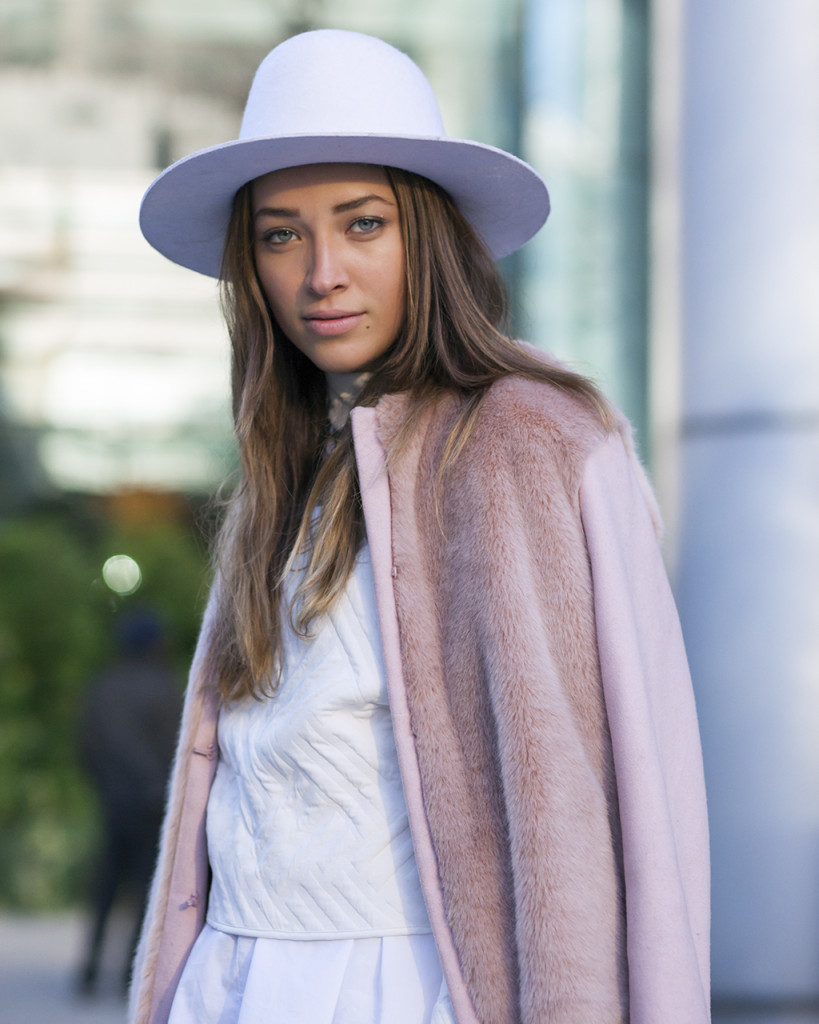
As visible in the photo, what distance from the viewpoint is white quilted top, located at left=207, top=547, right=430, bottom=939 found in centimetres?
158

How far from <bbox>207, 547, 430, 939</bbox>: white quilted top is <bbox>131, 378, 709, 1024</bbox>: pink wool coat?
10 centimetres

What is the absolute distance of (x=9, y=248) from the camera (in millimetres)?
8422

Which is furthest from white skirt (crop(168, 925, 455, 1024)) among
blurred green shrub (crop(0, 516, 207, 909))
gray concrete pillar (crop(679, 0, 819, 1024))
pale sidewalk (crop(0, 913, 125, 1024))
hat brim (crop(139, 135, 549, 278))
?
blurred green shrub (crop(0, 516, 207, 909))

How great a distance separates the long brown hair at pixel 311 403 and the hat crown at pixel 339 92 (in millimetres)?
78

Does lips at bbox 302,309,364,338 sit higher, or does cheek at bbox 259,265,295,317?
cheek at bbox 259,265,295,317

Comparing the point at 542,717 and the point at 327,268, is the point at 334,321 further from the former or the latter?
the point at 542,717

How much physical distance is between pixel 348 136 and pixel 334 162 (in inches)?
3.1

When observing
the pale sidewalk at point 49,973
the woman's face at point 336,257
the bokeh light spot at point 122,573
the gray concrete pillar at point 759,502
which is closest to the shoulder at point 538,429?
the woman's face at point 336,257

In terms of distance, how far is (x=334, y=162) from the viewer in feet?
5.69

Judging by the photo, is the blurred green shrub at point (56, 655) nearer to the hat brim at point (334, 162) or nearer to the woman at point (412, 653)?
the hat brim at point (334, 162)

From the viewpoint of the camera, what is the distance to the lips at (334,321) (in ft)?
5.74

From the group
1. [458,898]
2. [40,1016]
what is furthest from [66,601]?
[458,898]

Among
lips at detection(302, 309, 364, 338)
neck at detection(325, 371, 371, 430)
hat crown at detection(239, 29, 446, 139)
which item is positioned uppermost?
hat crown at detection(239, 29, 446, 139)

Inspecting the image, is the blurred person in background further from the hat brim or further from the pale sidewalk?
the hat brim
